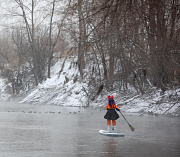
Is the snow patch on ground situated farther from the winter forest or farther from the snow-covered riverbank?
the snow-covered riverbank

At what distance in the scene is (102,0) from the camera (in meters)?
9.52

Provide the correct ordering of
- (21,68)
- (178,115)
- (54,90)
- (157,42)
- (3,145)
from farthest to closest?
(21,68) < (54,90) < (157,42) < (178,115) < (3,145)

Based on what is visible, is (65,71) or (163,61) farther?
(65,71)

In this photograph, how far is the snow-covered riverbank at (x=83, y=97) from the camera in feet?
78.7

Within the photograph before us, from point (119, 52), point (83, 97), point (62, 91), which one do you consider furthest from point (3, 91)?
point (119, 52)

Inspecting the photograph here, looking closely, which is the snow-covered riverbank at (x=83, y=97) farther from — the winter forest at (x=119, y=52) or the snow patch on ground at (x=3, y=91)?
the snow patch on ground at (x=3, y=91)

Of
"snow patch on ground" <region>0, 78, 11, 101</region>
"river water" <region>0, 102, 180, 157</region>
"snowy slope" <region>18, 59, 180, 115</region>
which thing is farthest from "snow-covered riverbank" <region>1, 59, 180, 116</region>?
"snow patch on ground" <region>0, 78, 11, 101</region>

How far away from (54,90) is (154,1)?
31996mm

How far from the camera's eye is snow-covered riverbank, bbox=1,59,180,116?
24000 mm

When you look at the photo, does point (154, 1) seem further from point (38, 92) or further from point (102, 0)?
point (38, 92)

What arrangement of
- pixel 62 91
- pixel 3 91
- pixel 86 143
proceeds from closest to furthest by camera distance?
pixel 86 143
pixel 62 91
pixel 3 91

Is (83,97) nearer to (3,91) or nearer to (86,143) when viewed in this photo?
(86,143)

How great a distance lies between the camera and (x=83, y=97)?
115 ft

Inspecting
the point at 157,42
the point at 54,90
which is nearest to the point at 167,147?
the point at 157,42
